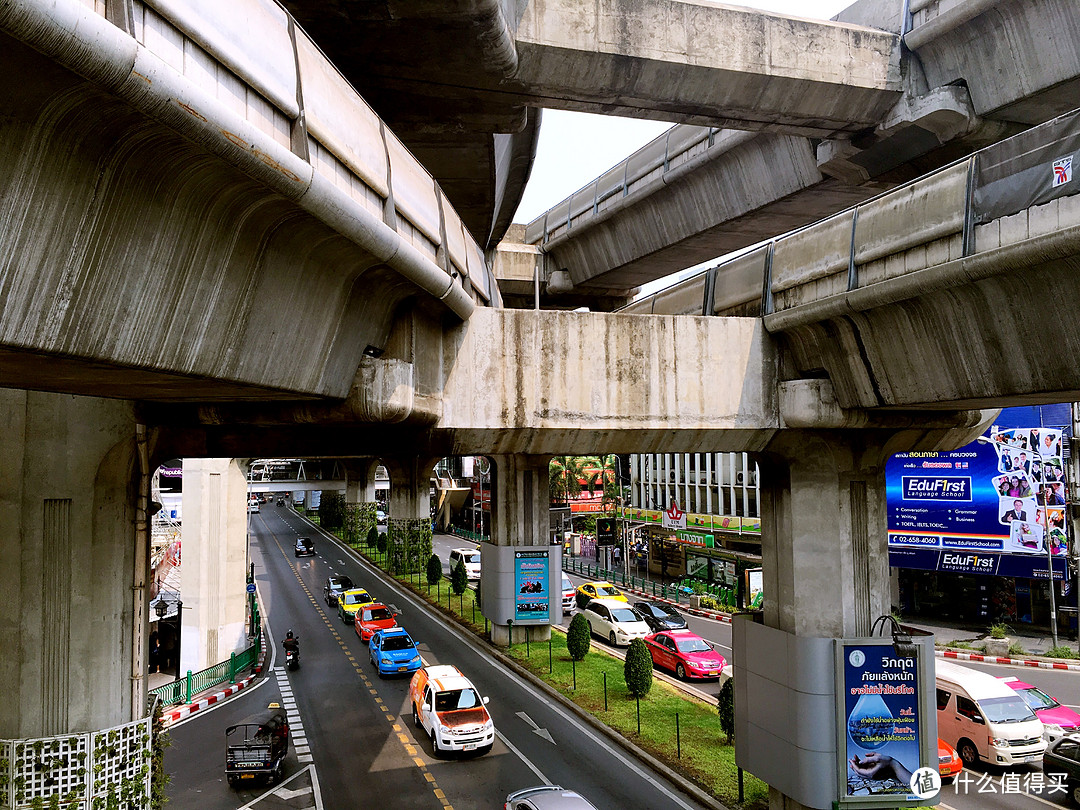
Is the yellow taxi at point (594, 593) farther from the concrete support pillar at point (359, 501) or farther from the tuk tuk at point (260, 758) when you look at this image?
the concrete support pillar at point (359, 501)

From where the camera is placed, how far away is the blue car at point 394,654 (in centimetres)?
2600

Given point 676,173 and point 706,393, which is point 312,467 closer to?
point 676,173

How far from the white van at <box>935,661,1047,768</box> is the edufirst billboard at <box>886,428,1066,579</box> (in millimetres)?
13806

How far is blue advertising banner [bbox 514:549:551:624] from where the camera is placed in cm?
2895

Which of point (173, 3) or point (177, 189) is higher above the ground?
point (173, 3)

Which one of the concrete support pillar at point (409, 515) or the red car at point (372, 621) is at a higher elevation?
the concrete support pillar at point (409, 515)

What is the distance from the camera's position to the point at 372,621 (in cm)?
3172

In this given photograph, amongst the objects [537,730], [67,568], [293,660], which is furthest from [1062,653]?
[67,568]

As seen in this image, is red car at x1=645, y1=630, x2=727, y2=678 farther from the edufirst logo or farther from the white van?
the edufirst logo

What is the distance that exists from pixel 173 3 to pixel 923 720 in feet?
39.7

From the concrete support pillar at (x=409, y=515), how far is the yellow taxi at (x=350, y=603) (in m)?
12.5

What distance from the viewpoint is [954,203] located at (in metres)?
7.91

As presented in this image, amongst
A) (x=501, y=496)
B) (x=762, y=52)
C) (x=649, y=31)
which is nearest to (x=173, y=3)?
(x=649, y=31)

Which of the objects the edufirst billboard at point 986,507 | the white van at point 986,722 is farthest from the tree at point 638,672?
the edufirst billboard at point 986,507
